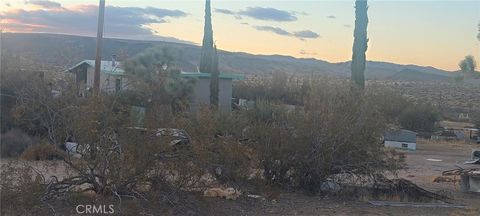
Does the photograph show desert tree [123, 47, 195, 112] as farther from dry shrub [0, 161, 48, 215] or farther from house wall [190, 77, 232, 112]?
dry shrub [0, 161, 48, 215]

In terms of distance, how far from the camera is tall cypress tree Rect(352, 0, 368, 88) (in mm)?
21922

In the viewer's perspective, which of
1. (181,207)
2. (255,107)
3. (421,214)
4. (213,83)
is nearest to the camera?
(181,207)

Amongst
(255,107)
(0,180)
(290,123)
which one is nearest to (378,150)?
(290,123)

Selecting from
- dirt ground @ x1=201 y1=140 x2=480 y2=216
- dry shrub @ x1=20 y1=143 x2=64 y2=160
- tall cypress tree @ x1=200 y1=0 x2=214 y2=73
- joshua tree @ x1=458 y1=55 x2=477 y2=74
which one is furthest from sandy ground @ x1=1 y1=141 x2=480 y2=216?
tall cypress tree @ x1=200 y1=0 x2=214 y2=73

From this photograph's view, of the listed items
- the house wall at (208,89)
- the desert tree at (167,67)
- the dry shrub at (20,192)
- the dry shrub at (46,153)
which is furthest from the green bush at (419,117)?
the dry shrub at (20,192)

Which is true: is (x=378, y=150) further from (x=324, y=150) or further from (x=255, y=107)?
(x=255, y=107)

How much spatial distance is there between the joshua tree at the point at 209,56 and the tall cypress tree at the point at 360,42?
11.6 meters

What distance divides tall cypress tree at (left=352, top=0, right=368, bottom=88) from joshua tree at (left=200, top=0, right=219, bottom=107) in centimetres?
1158

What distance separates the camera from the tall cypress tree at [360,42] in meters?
21.9

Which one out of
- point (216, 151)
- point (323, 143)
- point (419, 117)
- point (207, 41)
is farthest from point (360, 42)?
point (419, 117)

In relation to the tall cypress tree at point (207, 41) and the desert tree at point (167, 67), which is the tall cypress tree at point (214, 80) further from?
the tall cypress tree at point (207, 41)

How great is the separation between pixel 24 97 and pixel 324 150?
18.9ft

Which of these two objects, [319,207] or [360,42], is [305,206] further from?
[360,42]

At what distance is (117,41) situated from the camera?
8406cm
